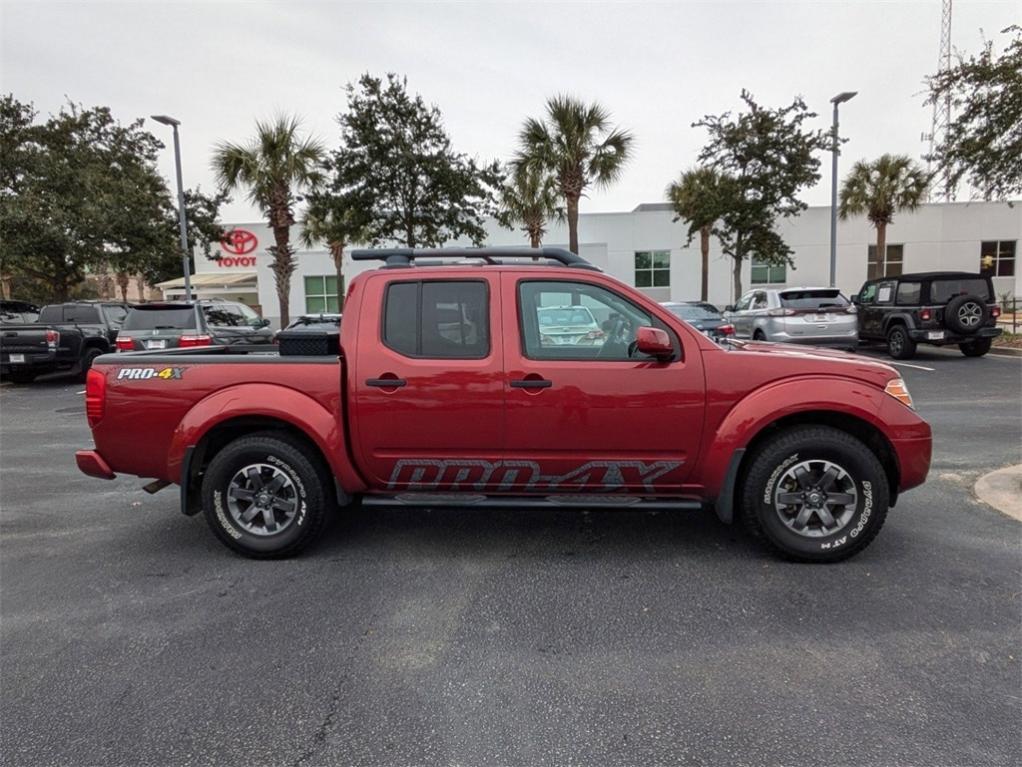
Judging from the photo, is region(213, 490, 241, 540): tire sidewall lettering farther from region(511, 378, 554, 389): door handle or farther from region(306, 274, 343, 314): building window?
region(306, 274, 343, 314): building window

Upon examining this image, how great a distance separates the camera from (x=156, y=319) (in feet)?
38.7

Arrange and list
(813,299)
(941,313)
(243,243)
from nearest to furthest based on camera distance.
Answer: (941,313) → (813,299) → (243,243)

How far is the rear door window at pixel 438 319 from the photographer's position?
4012 mm

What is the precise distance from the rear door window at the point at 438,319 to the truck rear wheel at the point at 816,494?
1.86 m

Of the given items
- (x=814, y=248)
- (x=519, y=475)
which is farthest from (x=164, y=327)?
(x=814, y=248)

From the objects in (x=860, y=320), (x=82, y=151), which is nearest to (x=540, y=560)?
(x=860, y=320)

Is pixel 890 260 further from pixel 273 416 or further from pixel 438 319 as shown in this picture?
pixel 273 416

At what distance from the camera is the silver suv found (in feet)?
45.4

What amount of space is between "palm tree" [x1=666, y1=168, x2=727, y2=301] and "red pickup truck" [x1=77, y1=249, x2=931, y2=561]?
60.1 ft

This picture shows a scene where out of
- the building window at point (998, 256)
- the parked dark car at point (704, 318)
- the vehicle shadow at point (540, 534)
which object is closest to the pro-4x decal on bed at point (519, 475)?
the vehicle shadow at point (540, 534)

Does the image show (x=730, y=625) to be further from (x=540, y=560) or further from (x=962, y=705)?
(x=540, y=560)

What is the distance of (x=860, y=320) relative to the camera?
1592 cm

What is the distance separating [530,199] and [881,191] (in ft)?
48.5

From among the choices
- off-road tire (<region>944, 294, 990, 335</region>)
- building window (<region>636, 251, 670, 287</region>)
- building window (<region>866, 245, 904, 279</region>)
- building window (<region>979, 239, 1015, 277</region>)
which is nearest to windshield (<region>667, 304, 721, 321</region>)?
off-road tire (<region>944, 294, 990, 335</region>)
